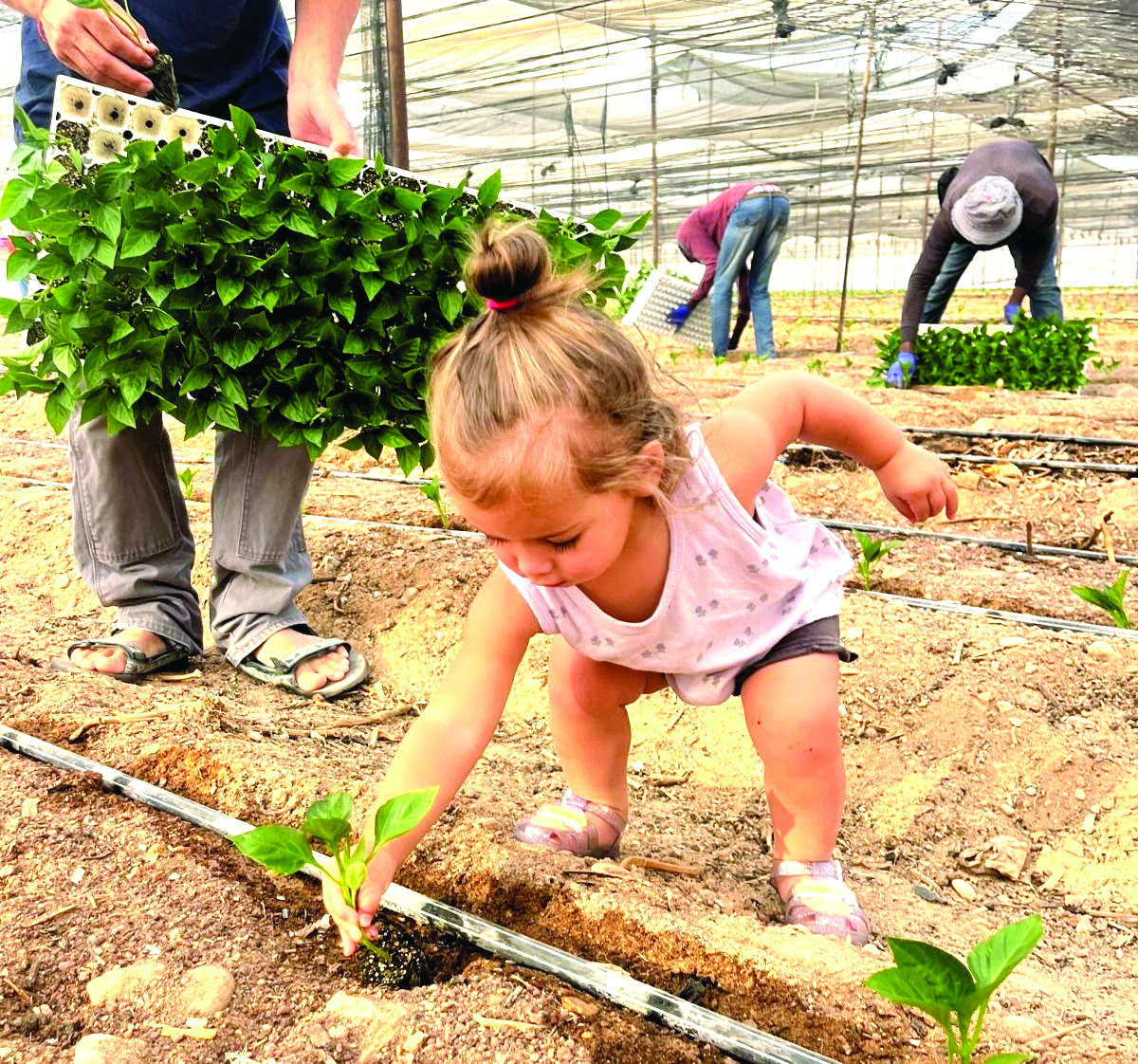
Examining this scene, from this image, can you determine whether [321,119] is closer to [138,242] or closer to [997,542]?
[138,242]

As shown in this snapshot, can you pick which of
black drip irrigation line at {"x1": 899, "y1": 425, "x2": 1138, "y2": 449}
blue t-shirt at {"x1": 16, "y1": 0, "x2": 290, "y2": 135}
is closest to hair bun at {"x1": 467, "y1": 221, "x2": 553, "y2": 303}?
blue t-shirt at {"x1": 16, "y1": 0, "x2": 290, "y2": 135}

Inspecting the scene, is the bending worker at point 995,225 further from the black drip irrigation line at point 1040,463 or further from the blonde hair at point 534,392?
the blonde hair at point 534,392

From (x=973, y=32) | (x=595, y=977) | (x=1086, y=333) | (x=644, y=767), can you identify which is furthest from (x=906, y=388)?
(x=973, y=32)

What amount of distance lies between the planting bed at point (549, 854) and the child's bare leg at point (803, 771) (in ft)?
0.31

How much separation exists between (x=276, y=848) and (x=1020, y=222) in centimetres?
643

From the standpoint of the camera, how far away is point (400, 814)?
133 cm

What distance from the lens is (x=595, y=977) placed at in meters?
1.30

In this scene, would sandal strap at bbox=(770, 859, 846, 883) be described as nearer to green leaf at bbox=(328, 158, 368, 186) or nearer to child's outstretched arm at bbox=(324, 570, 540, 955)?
child's outstretched arm at bbox=(324, 570, 540, 955)

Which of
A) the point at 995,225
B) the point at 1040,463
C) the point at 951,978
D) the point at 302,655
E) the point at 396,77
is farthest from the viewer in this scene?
the point at 995,225

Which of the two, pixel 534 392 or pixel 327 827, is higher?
pixel 534 392

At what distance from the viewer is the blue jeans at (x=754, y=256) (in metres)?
8.80

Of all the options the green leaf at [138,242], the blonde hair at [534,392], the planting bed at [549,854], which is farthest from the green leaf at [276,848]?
the green leaf at [138,242]

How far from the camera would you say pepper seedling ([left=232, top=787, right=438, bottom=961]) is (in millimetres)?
1284

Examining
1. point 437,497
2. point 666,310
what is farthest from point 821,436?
point 666,310
